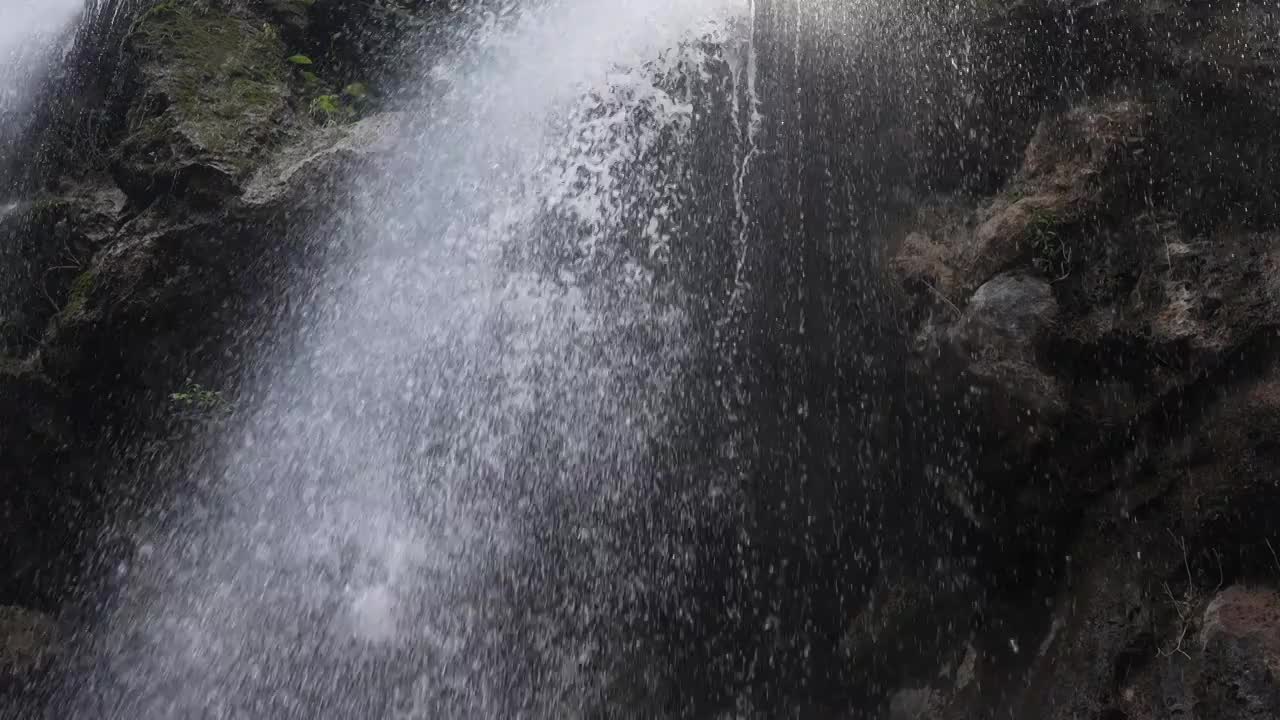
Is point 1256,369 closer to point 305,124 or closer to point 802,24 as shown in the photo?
point 802,24

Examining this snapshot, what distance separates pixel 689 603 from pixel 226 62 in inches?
244

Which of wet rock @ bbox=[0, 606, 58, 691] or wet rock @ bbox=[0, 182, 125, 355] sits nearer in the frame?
wet rock @ bbox=[0, 606, 58, 691]

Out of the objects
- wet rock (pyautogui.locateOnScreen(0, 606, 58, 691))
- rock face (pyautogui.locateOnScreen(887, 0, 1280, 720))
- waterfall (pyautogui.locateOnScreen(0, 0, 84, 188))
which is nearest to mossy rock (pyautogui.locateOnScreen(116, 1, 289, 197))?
waterfall (pyautogui.locateOnScreen(0, 0, 84, 188))

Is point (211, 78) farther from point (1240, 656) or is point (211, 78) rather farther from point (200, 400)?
point (1240, 656)

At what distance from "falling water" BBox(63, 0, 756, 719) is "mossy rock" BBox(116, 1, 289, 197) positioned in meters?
1.16

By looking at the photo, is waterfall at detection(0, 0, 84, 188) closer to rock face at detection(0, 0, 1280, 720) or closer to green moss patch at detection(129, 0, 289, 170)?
rock face at detection(0, 0, 1280, 720)

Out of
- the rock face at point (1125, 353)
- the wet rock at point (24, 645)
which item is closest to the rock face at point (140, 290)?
the wet rock at point (24, 645)

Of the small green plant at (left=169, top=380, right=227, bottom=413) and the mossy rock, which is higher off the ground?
the mossy rock

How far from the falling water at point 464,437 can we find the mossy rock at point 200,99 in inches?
45.8

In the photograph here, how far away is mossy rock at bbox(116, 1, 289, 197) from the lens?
664cm

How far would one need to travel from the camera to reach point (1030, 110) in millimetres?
5523

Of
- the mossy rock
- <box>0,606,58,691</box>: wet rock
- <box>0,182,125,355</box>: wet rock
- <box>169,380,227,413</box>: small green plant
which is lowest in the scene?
<box>0,606,58,691</box>: wet rock

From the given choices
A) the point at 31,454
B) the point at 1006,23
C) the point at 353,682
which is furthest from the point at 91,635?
the point at 1006,23

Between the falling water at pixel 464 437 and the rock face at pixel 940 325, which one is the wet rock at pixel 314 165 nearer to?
the rock face at pixel 940 325
